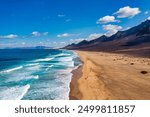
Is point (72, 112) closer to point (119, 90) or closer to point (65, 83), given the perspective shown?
point (119, 90)

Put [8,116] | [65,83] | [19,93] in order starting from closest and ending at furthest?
1. [8,116]
2. [19,93]
3. [65,83]

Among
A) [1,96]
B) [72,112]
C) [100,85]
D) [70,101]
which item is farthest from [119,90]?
[1,96]

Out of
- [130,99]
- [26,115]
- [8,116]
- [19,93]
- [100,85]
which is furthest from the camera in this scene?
[100,85]

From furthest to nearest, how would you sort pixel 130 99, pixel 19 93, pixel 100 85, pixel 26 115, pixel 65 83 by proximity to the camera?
pixel 65 83, pixel 100 85, pixel 19 93, pixel 130 99, pixel 26 115

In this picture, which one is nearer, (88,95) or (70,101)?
(70,101)

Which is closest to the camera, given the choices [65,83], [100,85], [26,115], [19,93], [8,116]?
[26,115]

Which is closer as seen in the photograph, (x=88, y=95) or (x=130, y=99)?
(x=130, y=99)

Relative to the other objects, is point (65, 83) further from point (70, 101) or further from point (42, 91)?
point (70, 101)

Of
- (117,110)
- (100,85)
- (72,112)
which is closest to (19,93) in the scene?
(100,85)

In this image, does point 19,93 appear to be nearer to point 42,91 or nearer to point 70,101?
point 42,91
